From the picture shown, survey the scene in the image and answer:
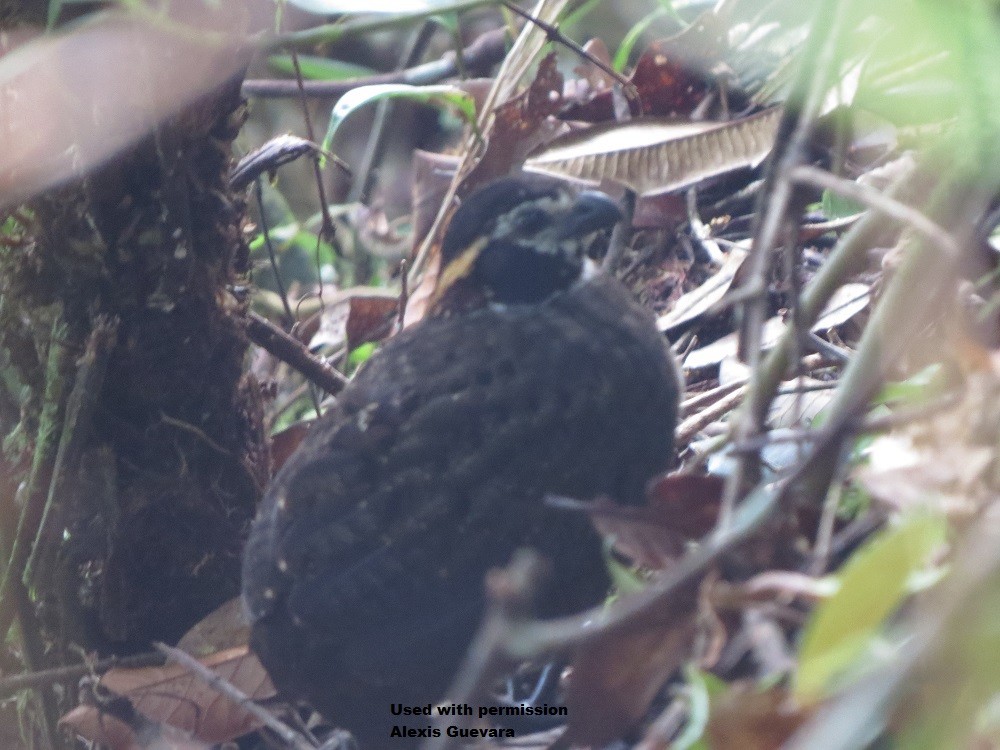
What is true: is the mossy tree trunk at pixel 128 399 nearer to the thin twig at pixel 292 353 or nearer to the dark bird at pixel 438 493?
the thin twig at pixel 292 353

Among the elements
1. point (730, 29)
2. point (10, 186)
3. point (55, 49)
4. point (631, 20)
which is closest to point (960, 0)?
point (55, 49)

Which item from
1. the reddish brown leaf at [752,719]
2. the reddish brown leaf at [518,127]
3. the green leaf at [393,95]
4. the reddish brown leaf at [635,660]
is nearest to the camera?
the reddish brown leaf at [752,719]

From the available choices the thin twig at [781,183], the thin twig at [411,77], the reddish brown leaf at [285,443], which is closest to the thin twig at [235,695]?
the reddish brown leaf at [285,443]

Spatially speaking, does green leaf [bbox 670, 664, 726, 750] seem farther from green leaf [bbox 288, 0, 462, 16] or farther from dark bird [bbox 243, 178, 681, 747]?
green leaf [bbox 288, 0, 462, 16]

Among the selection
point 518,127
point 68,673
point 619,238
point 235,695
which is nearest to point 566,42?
point 518,127

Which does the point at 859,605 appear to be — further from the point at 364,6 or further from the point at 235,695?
the point at 364,6

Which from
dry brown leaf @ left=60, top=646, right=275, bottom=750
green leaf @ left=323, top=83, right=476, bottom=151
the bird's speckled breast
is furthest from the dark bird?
green leaf @ left=323, top=83, right=476, bottom=151
